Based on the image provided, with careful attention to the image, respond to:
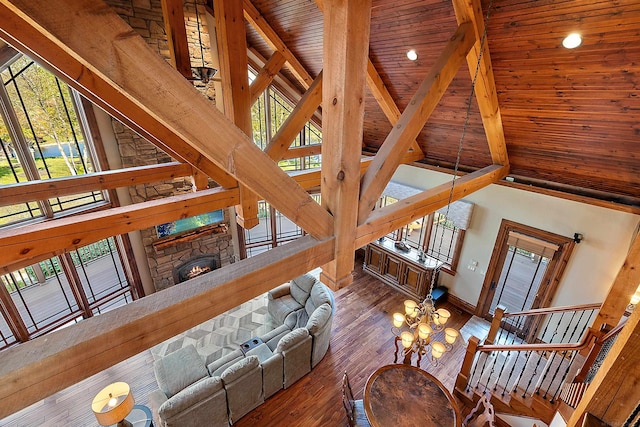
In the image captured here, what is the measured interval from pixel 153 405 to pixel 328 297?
116 inches

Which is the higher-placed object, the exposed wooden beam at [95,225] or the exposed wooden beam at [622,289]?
the exposed wooden beam at [95,225]

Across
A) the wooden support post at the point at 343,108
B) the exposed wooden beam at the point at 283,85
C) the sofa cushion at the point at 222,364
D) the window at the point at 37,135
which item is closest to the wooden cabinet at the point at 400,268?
the exposed wooden beam at the point at 283,85

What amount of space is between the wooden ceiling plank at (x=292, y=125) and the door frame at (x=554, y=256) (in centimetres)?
401

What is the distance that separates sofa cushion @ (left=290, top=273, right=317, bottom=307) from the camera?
18.6 feet

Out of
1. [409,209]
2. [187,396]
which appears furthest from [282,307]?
[409,209]

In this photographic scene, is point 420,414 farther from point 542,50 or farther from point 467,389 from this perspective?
point 542,50

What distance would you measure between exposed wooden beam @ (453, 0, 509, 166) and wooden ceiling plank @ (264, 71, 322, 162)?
1650 millimetres

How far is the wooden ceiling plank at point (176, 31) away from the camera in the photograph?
2742 millimetres

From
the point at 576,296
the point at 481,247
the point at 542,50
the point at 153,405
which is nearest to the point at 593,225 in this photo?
the point at 576,296

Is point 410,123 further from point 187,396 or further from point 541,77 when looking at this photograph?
point 187,396

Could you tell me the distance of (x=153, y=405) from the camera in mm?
3732

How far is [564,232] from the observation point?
4.52 meters

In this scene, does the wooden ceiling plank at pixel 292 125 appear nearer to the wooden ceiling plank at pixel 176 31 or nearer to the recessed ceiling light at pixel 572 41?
the wooden ceiling plank at pixel 176 31

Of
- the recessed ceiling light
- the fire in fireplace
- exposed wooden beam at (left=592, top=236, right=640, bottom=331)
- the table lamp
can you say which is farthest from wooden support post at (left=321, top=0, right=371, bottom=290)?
the fire in fireplace
